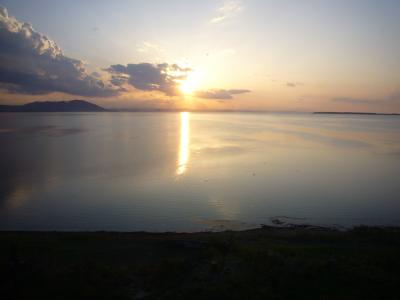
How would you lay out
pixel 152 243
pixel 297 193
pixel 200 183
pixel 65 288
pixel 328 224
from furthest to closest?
pixel 200 183 → pixel 297 193 → pixel 328 224 → pixel 152 243 → pixel 65 288

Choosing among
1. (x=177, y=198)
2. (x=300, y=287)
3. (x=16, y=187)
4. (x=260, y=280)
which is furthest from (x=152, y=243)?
(x=16, y=187)

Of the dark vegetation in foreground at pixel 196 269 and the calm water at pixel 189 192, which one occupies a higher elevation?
the dark vegetation in foreground at pixel 196 269

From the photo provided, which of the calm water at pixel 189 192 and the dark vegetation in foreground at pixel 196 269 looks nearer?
the dark vegetation in foreground at pixel 196 269

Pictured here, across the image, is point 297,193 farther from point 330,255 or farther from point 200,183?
point 330,255

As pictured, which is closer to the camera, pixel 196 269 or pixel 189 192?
pixel 196 269

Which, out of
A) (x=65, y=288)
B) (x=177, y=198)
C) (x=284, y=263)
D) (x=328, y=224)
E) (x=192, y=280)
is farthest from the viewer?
(x=177, y=198)

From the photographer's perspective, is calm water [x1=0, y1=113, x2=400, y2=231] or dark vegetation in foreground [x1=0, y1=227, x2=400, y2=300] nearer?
dark vegetation in foreground [x1=0, y1=227, x2=400, y2=300]

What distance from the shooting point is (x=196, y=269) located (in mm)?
12117

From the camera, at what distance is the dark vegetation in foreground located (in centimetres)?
1042

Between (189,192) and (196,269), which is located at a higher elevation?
(196,269)

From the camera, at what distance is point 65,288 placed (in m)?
10.5

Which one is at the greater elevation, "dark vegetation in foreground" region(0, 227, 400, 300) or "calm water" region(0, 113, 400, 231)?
"dark vegetation in foreground" region(0, 227, 400, 300)

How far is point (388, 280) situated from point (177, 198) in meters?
18.9

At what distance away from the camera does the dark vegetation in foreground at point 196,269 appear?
1042 cm
